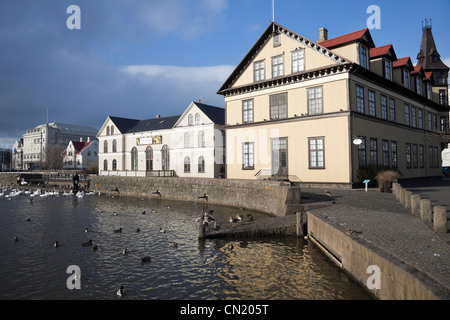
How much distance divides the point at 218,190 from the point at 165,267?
15.9 m

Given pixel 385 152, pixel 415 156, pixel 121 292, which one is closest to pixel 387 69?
pixel 385 152

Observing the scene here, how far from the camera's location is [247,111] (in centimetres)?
3123

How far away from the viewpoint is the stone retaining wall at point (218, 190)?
1830cm

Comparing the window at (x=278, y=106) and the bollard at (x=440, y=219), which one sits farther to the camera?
the window at (x=278, y=106)

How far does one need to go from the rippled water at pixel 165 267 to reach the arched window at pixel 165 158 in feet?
95.5

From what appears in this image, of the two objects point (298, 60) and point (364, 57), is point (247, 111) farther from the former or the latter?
point (364, 57)

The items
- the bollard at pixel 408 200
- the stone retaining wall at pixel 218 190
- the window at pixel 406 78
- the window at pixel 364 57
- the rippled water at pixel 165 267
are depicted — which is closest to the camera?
the rippled water at pixel 165 267

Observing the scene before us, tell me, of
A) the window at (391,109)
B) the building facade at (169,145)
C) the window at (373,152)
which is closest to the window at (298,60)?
the window at (373,152)

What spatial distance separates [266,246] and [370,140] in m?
18.6

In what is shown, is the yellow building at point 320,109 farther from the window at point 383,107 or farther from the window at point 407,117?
the window at point 407,117

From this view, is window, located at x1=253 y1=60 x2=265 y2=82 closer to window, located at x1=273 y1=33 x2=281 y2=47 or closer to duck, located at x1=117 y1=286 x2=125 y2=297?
window, located at x1=273 y1=33 x2=281 y2=47

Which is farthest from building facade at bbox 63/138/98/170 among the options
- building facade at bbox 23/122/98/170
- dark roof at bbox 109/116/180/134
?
dark roof at bbox 109/116/180/134

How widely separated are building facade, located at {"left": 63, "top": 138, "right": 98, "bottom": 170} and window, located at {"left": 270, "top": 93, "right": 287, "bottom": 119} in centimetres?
7584

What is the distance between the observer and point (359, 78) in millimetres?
25688
